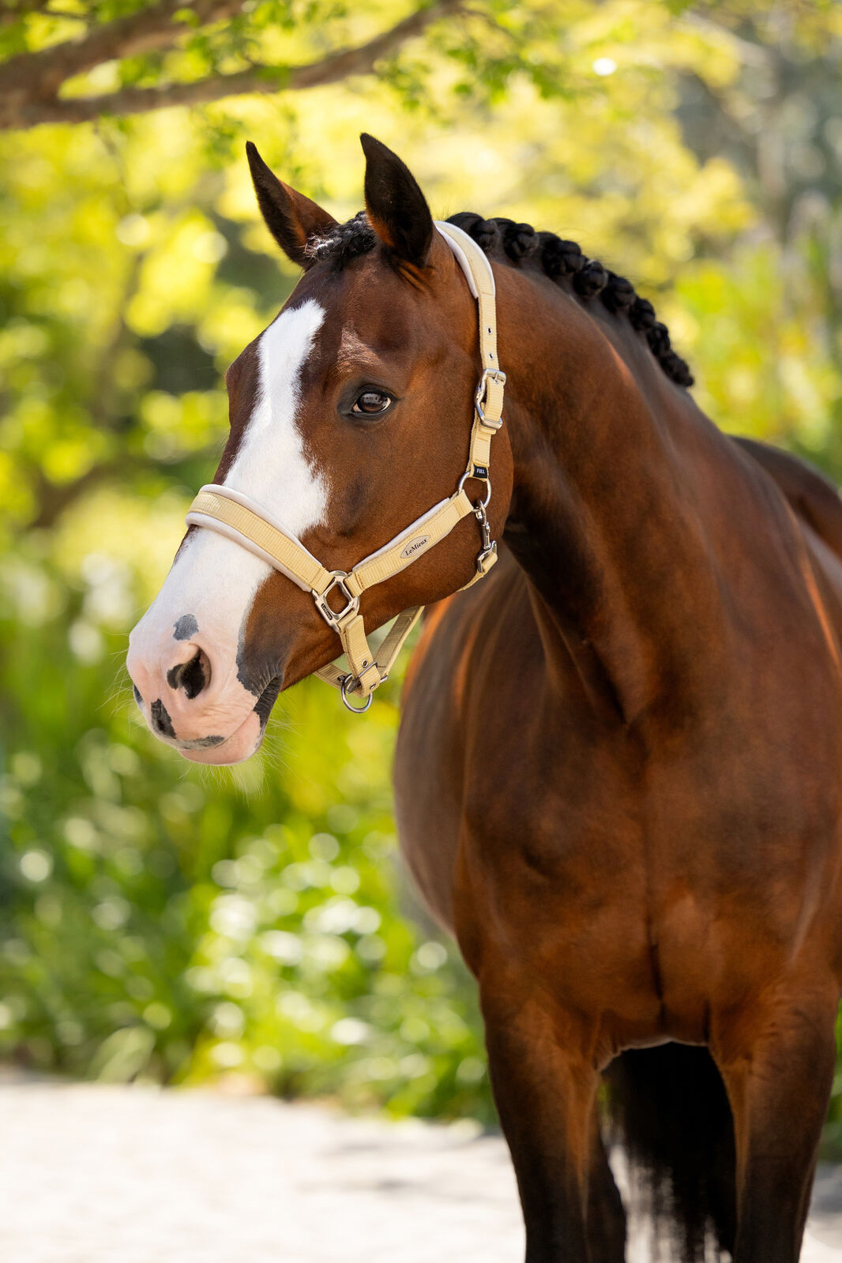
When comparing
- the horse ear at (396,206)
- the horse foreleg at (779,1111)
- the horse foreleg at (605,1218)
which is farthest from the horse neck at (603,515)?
the horse foreleg at (605,1218)

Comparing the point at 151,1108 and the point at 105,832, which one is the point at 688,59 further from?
the point at 151,1108

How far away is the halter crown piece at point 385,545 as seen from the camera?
1.85m

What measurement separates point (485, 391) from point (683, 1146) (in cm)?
193

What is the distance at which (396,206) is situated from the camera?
1973 mm

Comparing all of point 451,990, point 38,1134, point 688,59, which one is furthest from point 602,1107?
point 688,59

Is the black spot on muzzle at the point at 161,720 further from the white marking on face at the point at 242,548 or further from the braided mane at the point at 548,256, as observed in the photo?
the braided mane at the point at 548,256

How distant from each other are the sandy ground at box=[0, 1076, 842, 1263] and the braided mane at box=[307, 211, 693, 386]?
234cm

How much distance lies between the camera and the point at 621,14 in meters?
5.74

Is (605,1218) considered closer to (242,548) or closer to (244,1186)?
(242,548)

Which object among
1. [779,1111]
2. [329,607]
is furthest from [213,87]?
[779,1111]

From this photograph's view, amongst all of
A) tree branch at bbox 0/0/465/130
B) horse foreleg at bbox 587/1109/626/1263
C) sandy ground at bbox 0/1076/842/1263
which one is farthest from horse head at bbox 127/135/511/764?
sandy ground at bbox 0/1076/842/1263

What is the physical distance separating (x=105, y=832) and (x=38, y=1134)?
7.17 feet

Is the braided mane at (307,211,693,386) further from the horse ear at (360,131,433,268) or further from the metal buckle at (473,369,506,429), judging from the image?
the metal buckle at (473,369,506,429)

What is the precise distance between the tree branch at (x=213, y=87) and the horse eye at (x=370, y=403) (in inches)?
87.1
